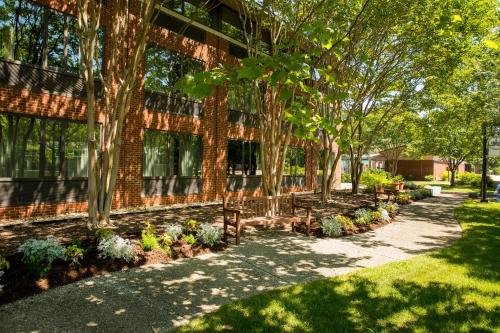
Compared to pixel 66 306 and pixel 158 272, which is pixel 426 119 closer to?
pixel 158 272

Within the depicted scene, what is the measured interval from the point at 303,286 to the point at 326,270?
3.82 feet

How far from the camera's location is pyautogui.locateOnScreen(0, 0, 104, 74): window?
37.0ft

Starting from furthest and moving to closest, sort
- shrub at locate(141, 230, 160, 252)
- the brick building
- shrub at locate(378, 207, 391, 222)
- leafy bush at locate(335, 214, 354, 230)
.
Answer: shrub at locate(378, 207, 391, 222), the brick building, leafy bush at locate(335, 214, 354, 230), shrub at locate(141, 230, 160, 252)

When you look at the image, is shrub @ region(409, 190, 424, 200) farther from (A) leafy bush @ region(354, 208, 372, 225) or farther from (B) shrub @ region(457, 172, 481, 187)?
(B) shrub @ region(457, 172, 481, 187)

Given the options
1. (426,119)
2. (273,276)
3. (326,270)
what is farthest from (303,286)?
(426,119)

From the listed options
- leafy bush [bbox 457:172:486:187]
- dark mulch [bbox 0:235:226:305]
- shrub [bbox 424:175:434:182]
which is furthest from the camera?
shrub [bbox 424:175:434:182]

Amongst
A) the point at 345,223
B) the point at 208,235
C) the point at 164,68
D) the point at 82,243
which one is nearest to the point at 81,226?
the point at 82,243

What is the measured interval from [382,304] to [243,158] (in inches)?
638

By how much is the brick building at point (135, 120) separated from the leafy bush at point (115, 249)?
20.3ft

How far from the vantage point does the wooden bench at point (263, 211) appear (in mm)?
9195

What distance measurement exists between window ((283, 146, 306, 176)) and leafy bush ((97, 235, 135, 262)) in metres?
18.8

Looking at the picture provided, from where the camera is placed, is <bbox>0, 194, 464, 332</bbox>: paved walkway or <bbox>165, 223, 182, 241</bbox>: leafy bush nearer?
<bbox>0, 194, 464, 332</bbox>: paved walkway

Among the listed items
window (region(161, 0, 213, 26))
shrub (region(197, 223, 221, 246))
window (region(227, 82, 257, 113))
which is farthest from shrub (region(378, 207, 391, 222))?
window (region(161, 0, 213, 26))

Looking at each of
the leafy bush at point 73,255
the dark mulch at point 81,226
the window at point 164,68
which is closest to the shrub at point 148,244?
the dark mulch at point 81,226
